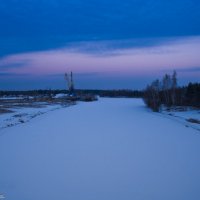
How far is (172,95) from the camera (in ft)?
151

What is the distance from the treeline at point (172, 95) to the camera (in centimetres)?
3838

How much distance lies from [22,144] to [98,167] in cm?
473

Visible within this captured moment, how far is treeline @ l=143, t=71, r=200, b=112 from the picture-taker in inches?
1511

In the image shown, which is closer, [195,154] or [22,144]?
A: [195,154]

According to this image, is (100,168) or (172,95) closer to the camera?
(100,168)

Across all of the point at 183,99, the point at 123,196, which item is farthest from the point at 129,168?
the point at 183,99

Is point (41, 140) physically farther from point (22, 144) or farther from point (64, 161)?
point (64, 161)

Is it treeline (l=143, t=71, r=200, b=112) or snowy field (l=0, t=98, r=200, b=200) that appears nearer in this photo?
snowy field (l=0, t=98, r=200, b=200)

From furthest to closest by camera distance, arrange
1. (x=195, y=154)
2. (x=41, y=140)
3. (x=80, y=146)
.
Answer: (x=41, y=140) < (x=80, y=146) < (x=195, y=154)

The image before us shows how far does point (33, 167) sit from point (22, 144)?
3.95 m

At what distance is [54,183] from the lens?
23.7ft

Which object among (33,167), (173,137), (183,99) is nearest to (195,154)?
(173,137)

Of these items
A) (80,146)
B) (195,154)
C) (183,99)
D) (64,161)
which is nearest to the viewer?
(64,161)

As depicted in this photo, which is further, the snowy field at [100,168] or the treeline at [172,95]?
the treeline at [172,95]
